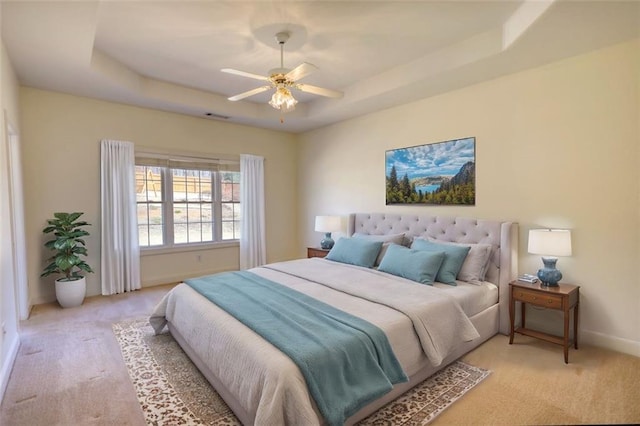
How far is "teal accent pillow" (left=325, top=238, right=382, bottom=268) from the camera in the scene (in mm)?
3971

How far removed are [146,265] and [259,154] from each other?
265cm

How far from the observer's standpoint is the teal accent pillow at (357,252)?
397 centimetres

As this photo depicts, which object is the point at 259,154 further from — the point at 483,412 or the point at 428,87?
the point at 483,412

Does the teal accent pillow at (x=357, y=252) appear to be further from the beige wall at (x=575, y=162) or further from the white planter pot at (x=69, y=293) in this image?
the white planter pot at (x=69, y=293)

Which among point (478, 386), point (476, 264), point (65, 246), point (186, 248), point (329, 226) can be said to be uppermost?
point (329, 226)

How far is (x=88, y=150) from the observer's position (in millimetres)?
4496

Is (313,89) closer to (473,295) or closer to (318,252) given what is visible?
(473,295)

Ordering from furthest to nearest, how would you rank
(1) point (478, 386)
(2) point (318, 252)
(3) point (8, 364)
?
(2) point (318, 252), (3) point (8, 364), (1) point (478, 386)

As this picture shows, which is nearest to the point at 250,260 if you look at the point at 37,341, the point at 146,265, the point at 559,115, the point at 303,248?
the point at 303,248

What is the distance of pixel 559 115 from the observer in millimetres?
3201

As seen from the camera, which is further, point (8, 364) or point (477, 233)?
point (477, 233)

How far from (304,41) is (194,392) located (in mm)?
3180

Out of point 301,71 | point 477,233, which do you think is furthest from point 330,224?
point 301,71

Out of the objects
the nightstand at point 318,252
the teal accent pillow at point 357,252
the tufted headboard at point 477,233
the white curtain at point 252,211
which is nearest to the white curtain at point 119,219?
the white curtain at point 252,211
